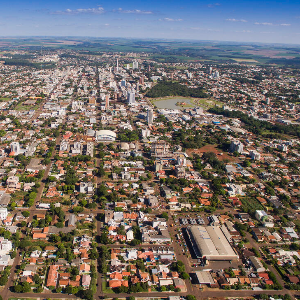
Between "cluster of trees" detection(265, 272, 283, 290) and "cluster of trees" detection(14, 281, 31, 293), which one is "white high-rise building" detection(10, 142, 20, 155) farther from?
"cluster of trees" detection(265, 272, 283, 290)

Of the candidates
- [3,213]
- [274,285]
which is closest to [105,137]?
[3,213]

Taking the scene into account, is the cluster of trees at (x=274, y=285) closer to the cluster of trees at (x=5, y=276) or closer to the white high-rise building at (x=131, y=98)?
the cluster of trees at (x=5, y=276)

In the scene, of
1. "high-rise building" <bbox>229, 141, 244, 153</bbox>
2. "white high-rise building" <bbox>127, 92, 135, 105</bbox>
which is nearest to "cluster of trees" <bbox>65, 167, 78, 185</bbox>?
"high-rise building" <bbox>229, 141, 244, 153</bbox>

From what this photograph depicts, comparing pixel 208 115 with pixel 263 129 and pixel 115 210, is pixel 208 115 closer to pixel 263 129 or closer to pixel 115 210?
pixel 263 129

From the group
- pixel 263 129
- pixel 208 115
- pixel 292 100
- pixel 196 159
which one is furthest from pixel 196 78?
pixel 196 159

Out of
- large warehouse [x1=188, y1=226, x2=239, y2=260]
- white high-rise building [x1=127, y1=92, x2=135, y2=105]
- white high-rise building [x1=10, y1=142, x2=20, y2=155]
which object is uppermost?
white high-rise building [x1=127, y1=92, x2=135, y2=105]

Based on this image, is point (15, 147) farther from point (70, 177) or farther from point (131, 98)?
point (131, 98)

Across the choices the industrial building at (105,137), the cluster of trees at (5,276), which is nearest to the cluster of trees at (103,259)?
the cluster of trees at (5,276)
